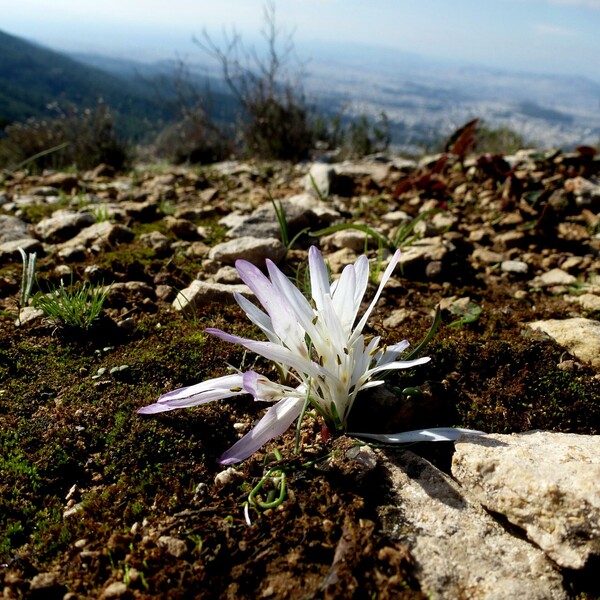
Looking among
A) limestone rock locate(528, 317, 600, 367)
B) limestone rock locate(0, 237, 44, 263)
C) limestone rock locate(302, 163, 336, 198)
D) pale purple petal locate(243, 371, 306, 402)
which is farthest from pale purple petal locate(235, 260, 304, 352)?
limestone rock locate(302, 163, 336, 198)

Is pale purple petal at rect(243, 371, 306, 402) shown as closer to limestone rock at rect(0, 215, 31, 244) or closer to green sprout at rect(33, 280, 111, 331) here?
green sprout at rect(33, 280, 111, 331)

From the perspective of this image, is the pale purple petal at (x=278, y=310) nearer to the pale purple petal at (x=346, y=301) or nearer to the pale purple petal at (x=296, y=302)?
the pale purple petal at (x=296, y=302)

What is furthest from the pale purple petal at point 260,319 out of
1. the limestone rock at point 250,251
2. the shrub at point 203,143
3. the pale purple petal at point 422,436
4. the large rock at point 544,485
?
the shrub at point 203,143

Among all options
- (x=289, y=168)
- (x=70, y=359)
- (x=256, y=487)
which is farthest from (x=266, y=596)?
(x=289, y=168)

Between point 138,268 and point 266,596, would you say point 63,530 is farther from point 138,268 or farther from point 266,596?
point 138,268

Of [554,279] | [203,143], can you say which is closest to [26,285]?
[554,279]

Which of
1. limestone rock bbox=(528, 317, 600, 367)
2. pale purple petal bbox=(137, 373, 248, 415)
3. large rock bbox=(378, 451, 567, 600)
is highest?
pale purple petal bbox=(137, 373, 248, 415)

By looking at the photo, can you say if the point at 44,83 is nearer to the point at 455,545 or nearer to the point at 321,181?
the point at 321,181
